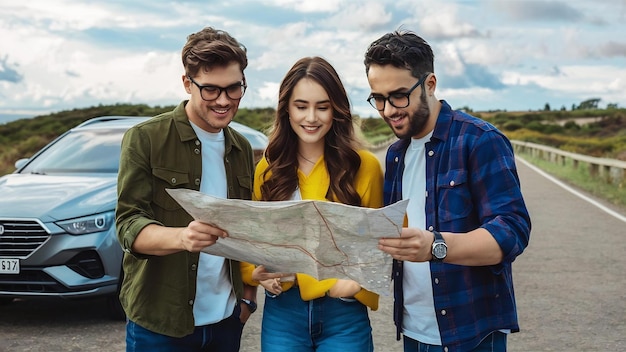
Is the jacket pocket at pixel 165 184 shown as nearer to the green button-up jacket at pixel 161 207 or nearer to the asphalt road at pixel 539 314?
the green button-up jacket at pixel 161 207

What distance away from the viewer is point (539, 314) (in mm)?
7398

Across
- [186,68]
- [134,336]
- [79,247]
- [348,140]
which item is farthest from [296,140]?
[79,247]

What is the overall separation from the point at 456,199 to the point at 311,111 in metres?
0.74

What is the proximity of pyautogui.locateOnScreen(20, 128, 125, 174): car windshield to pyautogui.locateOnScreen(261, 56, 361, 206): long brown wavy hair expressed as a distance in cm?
456

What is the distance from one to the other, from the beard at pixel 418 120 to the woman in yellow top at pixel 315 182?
12.9 inches

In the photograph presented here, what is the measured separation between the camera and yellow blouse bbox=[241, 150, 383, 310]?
3199 millimetres

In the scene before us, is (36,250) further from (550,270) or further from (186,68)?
(550,270)

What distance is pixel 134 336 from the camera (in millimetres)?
3279

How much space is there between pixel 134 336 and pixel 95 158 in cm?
505

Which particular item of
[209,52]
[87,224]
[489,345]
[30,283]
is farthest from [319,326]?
[30,283]

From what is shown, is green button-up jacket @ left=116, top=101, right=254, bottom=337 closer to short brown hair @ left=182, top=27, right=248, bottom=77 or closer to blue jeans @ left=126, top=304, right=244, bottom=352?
blue jeans @ left=126, top=304, right=244, bottom=352

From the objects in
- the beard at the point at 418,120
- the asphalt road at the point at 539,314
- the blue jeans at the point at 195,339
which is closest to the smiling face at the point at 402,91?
the beard at the point at 418,120

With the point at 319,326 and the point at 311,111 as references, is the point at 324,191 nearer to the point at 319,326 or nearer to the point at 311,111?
the point at 311,111

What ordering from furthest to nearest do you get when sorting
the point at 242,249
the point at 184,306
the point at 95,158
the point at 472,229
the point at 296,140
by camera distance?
the point at 95,158 → the point at 296,140 → the point at 184,306 → the point at 472,229 → the point at 242,249
